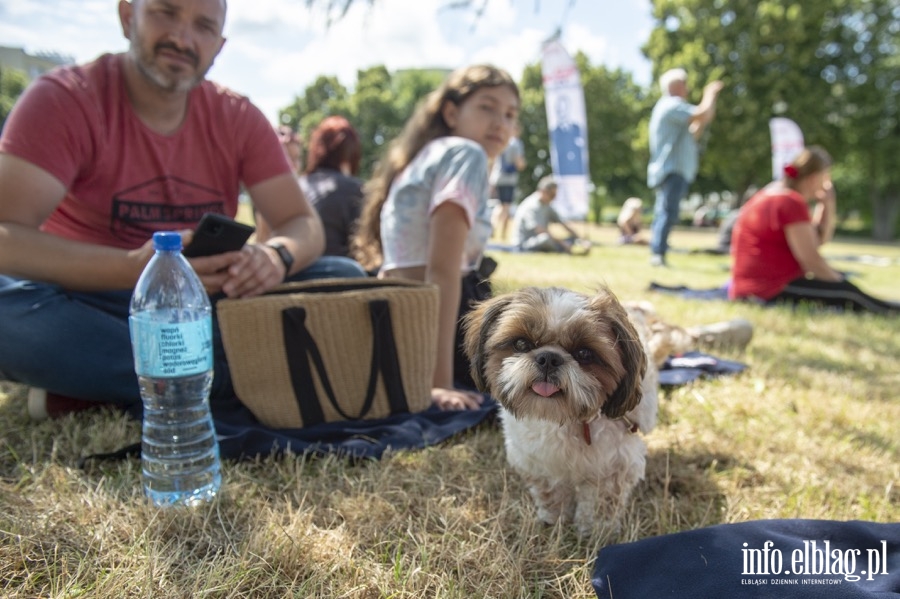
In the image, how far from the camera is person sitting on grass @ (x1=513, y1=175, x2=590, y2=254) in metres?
12.9

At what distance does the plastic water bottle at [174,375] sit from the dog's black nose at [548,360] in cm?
119

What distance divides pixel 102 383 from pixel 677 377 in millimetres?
3093

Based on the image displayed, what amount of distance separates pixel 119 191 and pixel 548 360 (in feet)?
7.47

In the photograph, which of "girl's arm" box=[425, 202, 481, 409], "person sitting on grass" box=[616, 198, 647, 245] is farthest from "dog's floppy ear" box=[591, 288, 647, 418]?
"person sitting on grass" box=[616, 198, 647, 245]

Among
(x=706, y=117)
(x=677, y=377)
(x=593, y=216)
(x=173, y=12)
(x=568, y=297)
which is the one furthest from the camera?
(x=593, y=216)

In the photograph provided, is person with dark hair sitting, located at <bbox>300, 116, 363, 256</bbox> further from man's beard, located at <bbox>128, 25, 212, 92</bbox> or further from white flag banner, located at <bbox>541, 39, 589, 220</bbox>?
white flag banner, located at <bbox>541, 39, 589, 220</bbox>

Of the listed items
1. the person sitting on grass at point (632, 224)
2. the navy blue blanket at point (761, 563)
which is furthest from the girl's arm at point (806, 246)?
the person sitting on grass at point (632, 224)

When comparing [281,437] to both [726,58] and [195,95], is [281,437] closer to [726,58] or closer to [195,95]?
[195,95]

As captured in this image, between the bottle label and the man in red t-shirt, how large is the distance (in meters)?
0.58

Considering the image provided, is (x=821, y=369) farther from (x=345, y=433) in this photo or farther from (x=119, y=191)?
(x=119, y=191)

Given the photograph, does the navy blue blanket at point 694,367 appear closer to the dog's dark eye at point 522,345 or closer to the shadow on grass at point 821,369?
the shadow on grass at point 821,369

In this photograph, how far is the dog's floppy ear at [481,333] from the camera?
6.34 feet

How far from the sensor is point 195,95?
3.04 meters

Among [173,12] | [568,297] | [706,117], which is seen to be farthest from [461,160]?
[706,117]
